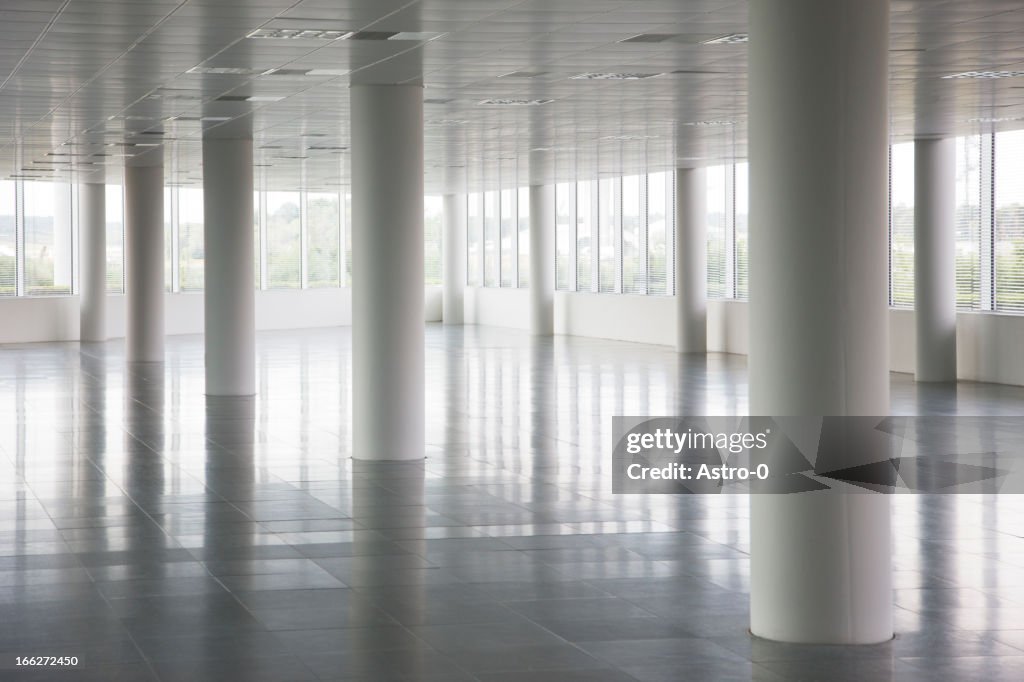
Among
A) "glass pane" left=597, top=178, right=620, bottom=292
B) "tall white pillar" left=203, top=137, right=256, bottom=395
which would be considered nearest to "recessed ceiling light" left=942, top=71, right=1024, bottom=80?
"tall white pillar" left=203, top=137, right=256, bottom=395

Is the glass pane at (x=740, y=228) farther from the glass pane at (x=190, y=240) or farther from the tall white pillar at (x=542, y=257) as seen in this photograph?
the glass pane at (x=190, y=240)

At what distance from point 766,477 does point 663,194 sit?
107 feet

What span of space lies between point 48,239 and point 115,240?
335cm

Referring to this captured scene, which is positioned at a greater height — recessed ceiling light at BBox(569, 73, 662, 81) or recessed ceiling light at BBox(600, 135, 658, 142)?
recessed ceiling light at BBox(600, 135, 658, 142)

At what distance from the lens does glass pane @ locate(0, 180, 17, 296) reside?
1670 inches

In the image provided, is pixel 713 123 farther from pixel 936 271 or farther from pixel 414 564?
pixel 414 564

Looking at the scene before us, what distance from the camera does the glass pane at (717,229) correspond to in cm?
3675

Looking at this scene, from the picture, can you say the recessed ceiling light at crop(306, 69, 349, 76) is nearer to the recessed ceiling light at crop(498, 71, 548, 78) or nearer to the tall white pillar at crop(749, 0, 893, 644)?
the recessed ceiling light at crop(498, 71, 548, 78)

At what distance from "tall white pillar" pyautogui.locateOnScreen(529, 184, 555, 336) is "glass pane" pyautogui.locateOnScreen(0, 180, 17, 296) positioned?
15.8m

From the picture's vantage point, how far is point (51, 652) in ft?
26.2

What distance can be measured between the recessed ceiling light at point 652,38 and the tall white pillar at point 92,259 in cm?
2786

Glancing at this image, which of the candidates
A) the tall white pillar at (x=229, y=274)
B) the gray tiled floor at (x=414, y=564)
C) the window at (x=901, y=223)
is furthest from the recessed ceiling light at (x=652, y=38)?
the window at (x=901, y=223)

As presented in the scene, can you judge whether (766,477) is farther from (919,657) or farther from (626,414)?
(626,414)

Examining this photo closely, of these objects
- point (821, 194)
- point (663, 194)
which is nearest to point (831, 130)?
point (821, 194)
